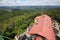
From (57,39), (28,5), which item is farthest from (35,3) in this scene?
(57,39)

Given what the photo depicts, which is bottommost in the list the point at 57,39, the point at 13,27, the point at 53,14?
the point at 57,39

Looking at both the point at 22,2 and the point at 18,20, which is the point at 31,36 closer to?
the point at 18,20

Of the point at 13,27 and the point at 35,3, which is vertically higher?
the point at 35,3

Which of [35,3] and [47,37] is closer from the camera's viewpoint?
[47,37]

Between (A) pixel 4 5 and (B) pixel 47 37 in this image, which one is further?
(A) pixel 4 5

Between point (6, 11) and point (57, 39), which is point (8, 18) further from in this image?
point (57, 39)


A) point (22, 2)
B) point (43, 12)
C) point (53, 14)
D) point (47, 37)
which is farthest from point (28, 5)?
point (47, 37)
